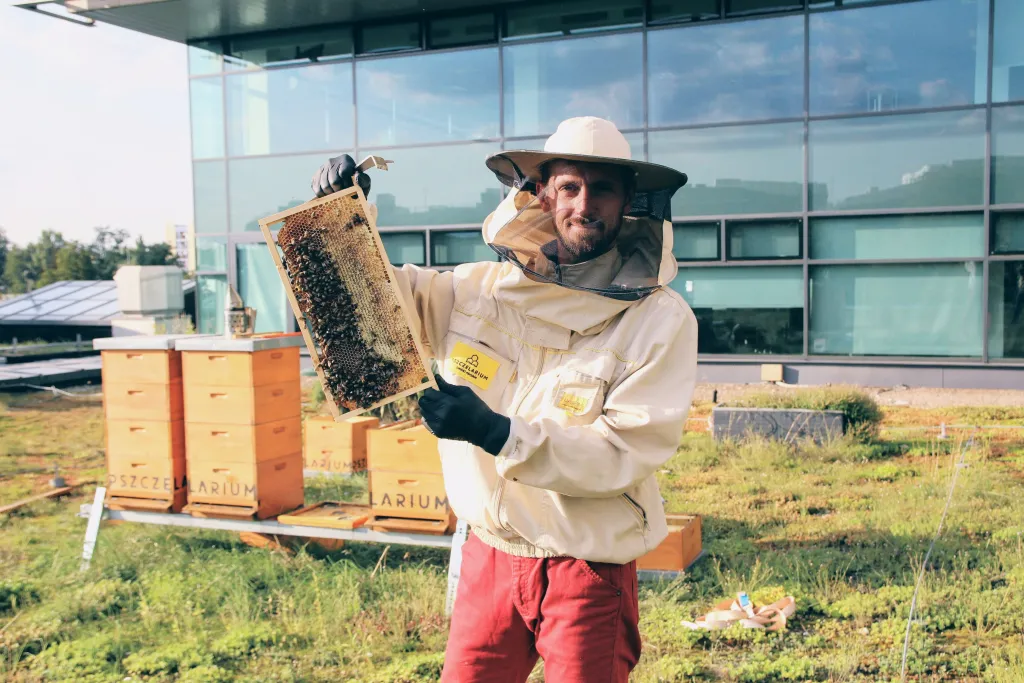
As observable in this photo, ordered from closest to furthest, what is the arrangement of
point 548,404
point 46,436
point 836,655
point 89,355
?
point 548,404 < point 836,655 < point 46,436 < point 89,355

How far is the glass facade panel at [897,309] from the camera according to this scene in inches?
408

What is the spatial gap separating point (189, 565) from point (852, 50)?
9474 millimetres

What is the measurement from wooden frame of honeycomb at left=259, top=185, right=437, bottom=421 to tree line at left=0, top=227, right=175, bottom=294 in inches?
1175

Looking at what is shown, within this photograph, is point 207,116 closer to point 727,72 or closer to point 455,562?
point 727,72

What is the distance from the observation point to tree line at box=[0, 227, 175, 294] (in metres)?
29.8

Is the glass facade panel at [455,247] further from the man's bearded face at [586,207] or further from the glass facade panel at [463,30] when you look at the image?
the man's bearded face at [586,207]

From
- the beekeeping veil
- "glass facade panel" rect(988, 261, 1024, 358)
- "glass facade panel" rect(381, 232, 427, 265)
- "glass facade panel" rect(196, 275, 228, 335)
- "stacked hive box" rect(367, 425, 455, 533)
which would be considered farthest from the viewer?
"glass facade panel" rect(196, 275, 228, 335)

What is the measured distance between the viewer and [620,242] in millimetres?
2469

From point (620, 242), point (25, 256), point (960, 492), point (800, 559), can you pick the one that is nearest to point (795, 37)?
point (960, 492)

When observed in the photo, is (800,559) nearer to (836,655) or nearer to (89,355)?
(836,655)

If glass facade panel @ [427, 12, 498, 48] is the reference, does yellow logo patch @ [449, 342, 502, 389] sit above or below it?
below

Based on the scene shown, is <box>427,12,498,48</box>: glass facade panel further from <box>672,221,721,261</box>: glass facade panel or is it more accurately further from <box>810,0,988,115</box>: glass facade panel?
<box>810,0,988,115</box>: glass facade panel

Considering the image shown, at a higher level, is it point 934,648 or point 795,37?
point 795,37

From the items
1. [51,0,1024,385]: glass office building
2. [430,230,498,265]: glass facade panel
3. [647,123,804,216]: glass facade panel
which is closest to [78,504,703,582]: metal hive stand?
[51,0,1024,385]: glass office building
